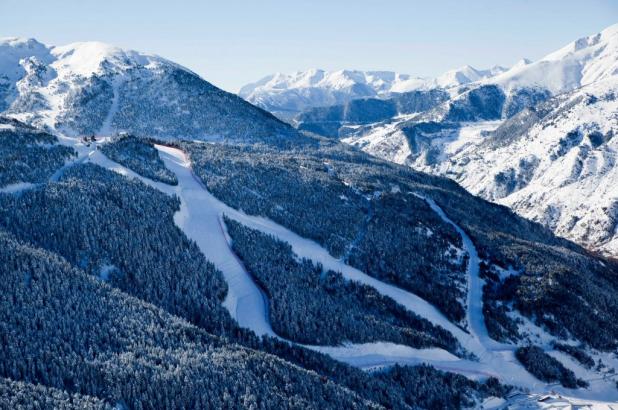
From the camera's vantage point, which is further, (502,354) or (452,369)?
(502,354)

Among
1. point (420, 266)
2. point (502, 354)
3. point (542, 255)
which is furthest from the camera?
point (542, 255)

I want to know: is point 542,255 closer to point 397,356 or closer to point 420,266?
point 420,266

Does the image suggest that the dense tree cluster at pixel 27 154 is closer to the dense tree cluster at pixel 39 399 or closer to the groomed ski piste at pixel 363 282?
the groomed ski piste at pixel 363 282

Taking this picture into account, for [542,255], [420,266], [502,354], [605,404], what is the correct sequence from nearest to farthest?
[605,404] → [502,354] → [420,266] → [542,255]

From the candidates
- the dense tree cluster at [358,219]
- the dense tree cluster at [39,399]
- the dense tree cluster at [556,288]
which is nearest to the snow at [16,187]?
the dense tree cluster at [358,219]

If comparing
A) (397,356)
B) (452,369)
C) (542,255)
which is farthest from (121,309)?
(542,255)

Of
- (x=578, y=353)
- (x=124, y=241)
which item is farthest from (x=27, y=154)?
(x=578, y=353)

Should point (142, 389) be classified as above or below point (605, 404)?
above
